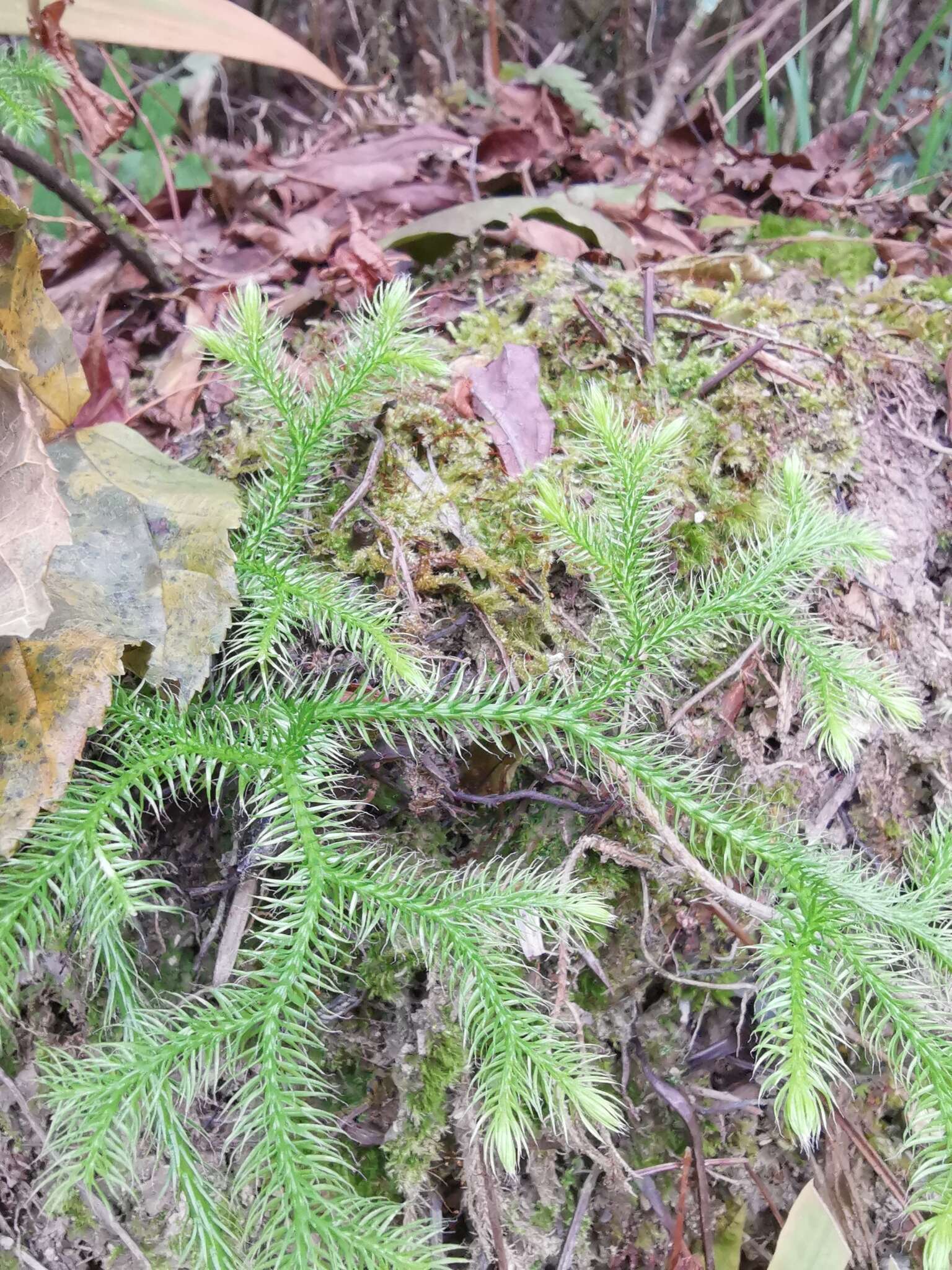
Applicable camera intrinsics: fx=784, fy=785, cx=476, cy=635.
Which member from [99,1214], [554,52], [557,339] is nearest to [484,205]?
[557,339]

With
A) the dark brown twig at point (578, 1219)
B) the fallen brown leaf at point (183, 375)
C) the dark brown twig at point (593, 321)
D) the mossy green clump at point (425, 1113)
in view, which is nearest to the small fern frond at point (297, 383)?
the fallen brown leaf at point (183, 375)

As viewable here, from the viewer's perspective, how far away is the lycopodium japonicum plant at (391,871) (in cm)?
117

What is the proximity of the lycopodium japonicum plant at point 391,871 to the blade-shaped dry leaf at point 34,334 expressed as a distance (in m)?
0.28

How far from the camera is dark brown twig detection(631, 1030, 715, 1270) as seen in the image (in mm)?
1369

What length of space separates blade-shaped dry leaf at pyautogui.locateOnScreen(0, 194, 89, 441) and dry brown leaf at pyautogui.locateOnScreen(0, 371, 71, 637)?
6cm

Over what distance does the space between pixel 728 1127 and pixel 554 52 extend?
140 inches

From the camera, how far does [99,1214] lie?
128cm

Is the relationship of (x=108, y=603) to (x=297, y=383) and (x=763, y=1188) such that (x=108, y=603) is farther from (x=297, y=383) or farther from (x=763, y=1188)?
(x=763, y=1188)

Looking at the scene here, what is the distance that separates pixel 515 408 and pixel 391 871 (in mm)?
969

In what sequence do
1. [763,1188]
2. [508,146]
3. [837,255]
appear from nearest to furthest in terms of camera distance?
[763,1188]
[837,255]
[508,146]

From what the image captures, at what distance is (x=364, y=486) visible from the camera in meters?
1.58

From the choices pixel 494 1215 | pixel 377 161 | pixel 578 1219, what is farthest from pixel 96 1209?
pixel 377 161

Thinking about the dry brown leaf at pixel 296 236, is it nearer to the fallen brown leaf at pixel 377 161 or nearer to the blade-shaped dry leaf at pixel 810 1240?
the fallen brown leaf at pixel 377 161

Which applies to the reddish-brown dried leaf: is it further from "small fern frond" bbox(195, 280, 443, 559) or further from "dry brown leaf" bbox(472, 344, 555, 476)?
"small fern frond" bbox(195, 280, 443, 559)
